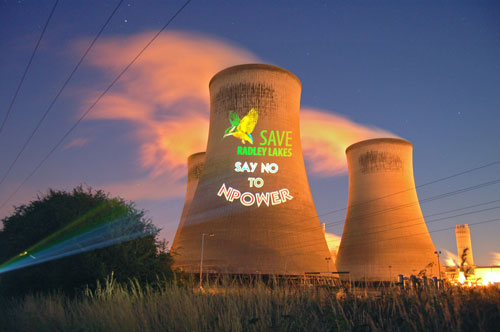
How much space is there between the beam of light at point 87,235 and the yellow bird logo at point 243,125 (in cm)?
1335

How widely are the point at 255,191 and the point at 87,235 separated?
14.2 meters

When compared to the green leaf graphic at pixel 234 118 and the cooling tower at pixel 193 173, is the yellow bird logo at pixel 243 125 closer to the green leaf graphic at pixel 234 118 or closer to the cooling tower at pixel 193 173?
the green leaf graphic at pixel 234 118

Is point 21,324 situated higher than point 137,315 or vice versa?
point 137,315

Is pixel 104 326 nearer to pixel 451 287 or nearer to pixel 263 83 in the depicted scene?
pixel 451 287

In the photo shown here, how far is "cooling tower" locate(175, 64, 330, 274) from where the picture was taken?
2441 cm

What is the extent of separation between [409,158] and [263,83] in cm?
1690

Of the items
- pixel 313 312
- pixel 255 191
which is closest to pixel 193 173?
pixel 255 191

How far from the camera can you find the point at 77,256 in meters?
11.3

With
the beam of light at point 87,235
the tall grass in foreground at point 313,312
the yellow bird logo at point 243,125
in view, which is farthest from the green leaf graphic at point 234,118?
the tall grass in foreground at point 313,312

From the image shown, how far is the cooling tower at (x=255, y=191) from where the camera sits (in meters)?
24.4

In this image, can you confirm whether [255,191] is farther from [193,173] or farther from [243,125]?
[193,173]

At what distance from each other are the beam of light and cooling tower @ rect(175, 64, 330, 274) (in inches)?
421

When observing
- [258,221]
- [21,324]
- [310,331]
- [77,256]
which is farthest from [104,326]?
[258,221]

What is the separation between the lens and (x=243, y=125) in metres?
26.1
